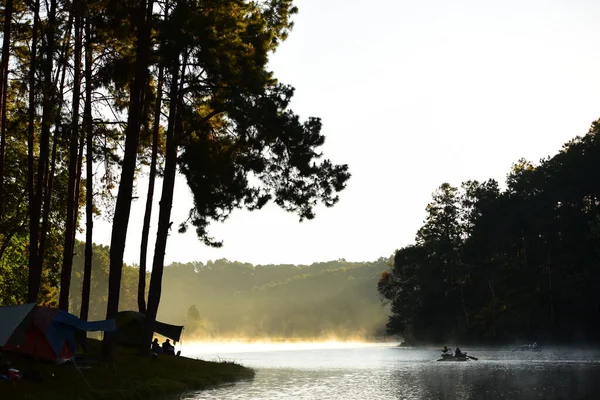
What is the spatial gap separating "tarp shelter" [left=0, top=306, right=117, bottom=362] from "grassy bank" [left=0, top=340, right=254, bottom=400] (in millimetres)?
472

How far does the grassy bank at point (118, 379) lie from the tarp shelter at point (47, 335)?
18.6 inches

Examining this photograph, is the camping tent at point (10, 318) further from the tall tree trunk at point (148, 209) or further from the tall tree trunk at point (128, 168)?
the tall tree trunk at point (148, 209)

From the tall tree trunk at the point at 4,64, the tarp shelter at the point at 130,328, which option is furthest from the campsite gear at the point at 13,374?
the tarp shelter at the point at 130,328

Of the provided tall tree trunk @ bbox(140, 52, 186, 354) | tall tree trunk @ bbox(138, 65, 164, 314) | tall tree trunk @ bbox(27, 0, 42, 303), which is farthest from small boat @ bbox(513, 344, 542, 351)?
tall tree trunk @ bbox(27, 0, 42, 303)

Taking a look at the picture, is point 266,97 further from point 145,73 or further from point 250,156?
point 145,73

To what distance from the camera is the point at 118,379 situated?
26.7m

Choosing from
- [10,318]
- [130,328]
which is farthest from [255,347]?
[10,318]

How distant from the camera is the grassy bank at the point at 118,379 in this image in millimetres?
22578

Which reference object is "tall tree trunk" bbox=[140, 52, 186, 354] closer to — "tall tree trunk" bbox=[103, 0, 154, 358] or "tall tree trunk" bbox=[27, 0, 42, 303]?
"tall tree trunk" bbox=[103, 0, 154, 358]

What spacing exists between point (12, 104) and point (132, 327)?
1464 cm

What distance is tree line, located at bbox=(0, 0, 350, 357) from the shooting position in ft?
94.4

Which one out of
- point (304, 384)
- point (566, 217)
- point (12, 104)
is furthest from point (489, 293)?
point (12, 104)

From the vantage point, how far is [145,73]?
Result: 102 ft

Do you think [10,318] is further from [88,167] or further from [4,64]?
[88,167]
